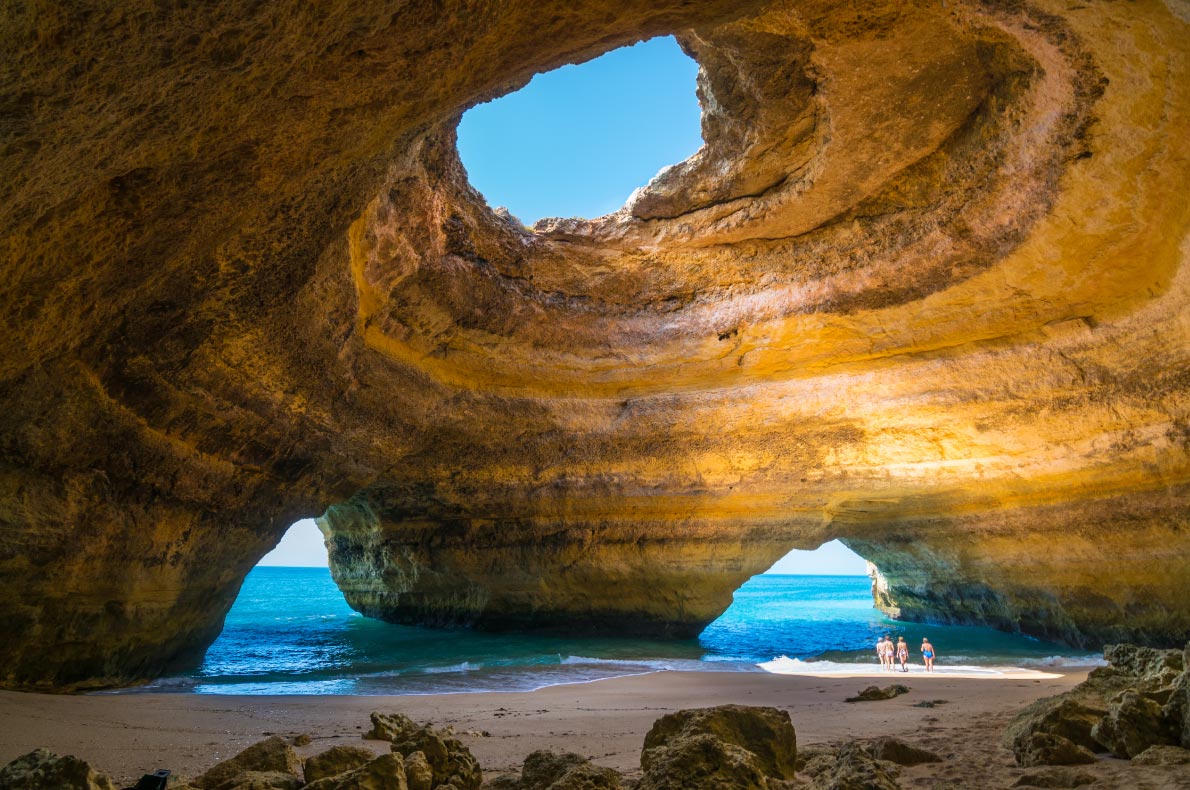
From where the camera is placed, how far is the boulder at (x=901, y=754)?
122 inches

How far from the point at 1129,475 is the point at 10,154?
40.6 feet

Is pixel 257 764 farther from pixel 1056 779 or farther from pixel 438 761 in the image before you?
pixel 1056 779

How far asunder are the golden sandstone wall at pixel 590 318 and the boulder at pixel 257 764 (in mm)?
2744

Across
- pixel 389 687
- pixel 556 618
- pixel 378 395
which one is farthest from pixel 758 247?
pixel 556 618

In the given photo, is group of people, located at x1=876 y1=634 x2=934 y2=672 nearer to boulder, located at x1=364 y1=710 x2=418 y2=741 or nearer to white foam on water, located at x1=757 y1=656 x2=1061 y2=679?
white foam on water, located at x1=757 y1=656 x2=1061 y2=679

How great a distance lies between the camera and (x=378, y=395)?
367 inches

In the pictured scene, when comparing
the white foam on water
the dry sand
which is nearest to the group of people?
the white foam on water

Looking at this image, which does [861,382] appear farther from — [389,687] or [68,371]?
[68,371]

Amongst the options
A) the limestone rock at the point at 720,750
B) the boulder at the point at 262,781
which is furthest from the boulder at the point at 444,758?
the limestone rock at the point at 720,750

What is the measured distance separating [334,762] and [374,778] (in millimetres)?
540

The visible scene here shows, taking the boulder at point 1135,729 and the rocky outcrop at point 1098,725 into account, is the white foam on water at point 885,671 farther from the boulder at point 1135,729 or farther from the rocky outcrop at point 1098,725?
the boulder at point 1135,729

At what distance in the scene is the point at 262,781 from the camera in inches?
96.5

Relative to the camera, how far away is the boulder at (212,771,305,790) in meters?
2.41

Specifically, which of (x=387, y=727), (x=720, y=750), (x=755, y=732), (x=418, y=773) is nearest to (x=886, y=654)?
(x=755, y=732)
